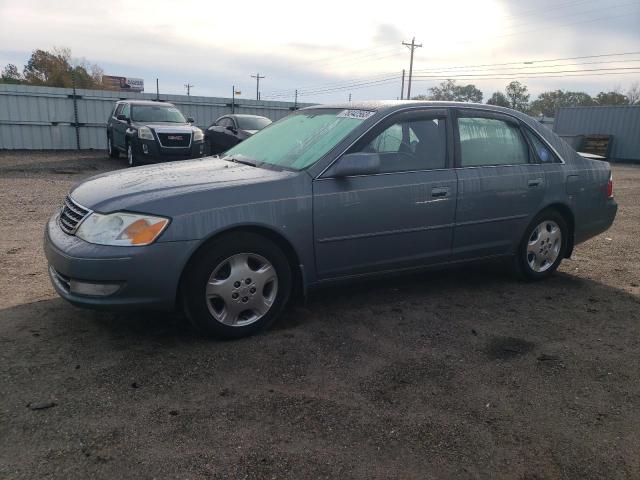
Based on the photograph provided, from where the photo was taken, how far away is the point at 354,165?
3.69 meters

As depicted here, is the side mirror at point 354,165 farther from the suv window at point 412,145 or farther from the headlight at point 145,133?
the headlight at point 145,133

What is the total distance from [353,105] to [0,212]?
230 inches

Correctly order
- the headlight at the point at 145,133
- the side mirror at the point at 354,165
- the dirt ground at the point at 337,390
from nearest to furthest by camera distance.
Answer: the dirt ground at the point at 337,390 → the side mirror at the point at 354,165 → the headlight at the point at 145,133

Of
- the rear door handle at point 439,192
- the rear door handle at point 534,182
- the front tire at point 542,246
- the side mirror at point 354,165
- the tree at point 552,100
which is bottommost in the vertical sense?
the front tire at point 542,246

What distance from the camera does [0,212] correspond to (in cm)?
750

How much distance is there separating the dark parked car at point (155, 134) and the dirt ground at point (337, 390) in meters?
8.83

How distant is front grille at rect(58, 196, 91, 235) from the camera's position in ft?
11.0

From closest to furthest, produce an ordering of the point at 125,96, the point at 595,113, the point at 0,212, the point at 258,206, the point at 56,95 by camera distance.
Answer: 1. the point at 258,206
2. the point at 0,212
3. the point at 56,95
4. the point at 125,96
5. the point at 595,113

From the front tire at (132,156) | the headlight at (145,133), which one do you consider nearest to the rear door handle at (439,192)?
the headlight at (145,133)

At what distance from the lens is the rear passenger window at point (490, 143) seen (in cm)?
445

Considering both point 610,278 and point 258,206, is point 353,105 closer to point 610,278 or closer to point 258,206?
point 258,206

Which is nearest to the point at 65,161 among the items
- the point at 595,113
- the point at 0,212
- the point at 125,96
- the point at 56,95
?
the point at 56,95

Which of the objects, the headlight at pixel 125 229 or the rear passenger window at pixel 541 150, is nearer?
the headlight at pixel 125 229

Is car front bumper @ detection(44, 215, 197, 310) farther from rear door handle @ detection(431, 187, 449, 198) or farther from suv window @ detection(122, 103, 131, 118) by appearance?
suv window @ detection(122, 103, 131, 118)
